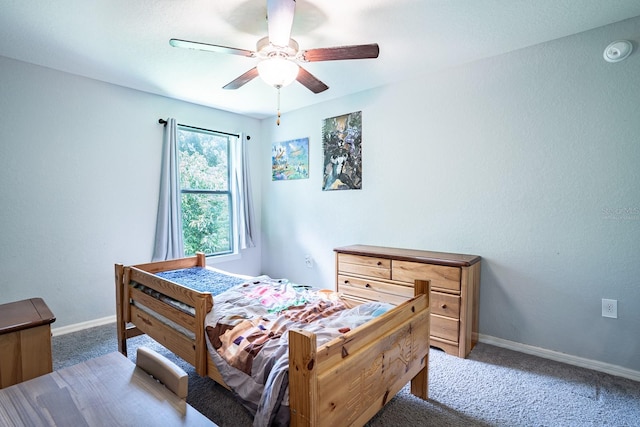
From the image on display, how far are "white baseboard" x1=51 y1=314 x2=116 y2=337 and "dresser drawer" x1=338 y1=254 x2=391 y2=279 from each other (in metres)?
2.35

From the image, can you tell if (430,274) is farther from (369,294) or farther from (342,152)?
(342,152)

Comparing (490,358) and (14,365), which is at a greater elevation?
(14,365)

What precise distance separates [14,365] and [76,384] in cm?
92

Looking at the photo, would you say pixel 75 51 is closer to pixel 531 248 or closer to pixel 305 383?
pixel 305 383

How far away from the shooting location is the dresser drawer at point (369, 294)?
8.99ft

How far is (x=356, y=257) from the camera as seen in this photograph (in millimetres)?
2990

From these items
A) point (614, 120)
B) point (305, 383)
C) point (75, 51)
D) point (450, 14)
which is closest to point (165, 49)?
point (75, 51)

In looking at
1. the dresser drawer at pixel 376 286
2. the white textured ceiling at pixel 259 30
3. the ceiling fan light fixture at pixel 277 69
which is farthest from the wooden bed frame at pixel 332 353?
the white textured ceiling at pixel 259 30

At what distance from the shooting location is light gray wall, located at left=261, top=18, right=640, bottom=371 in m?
2.14

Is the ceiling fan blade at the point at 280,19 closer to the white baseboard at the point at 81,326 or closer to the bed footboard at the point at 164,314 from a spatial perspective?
the bed footboard at the point at 164,314

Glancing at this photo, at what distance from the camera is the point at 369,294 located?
290 cm

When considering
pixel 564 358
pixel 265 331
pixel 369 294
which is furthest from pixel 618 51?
pixel 265 331

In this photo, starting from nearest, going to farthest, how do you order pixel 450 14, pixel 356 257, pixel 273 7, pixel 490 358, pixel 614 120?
1. pixel 273 7
2. pixel 450 14
3. pixel 614 120
4. pixel 490 358
5. pixel 356 257

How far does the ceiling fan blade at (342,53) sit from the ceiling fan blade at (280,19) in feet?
0.52
